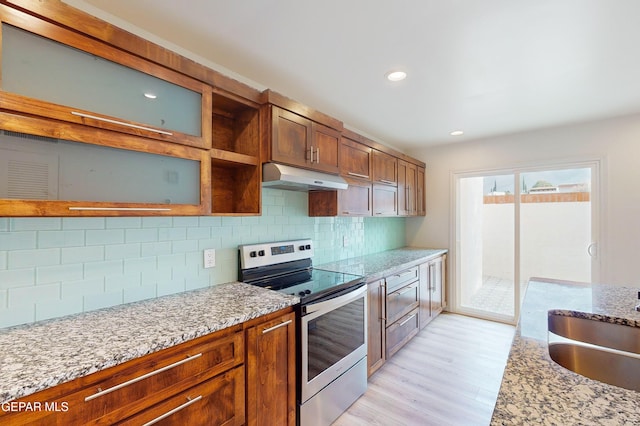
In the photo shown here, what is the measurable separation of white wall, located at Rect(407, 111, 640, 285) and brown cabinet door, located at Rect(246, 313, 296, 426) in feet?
11.5

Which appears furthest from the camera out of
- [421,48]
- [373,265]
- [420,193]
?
[420,193]

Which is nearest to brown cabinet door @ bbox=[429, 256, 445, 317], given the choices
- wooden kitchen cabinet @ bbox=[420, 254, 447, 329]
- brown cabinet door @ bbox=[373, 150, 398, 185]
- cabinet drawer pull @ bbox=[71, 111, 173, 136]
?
wooden kitchen cabinet @ bbox=[420, 254, 447, 329]

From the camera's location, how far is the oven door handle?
1739 millimetres

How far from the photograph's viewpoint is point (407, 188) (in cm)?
377

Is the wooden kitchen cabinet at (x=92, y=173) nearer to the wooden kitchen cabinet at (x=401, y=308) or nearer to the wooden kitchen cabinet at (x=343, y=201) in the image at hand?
the wooden kitchen cabinet at (x=343, y=201)

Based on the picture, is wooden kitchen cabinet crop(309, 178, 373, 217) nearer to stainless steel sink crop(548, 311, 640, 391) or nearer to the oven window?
the oven window

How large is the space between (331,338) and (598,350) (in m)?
1.35

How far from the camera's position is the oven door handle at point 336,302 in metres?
1.74

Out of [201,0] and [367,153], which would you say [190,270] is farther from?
[367,153]

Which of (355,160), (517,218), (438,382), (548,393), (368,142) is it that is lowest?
(438,382)

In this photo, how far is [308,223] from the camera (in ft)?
8.92

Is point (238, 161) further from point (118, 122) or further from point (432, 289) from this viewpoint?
point (432, 289)

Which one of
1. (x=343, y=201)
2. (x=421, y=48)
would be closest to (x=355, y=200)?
(x=343, y=201)

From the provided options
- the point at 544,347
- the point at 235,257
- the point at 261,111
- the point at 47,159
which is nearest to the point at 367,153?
the point at 261,111
